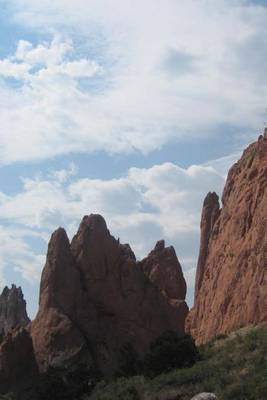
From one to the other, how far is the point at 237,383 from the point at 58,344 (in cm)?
4344

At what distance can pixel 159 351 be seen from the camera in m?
50.2

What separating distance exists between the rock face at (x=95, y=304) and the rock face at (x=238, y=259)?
18383mm

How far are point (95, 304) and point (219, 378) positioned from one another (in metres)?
45.9

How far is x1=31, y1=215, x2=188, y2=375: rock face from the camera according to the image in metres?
78.4

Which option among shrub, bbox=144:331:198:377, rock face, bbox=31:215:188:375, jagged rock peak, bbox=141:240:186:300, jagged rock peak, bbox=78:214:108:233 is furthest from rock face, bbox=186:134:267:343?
jagged rock peak, bbox=141:240:186:300

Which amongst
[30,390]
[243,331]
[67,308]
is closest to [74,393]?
[243,331]

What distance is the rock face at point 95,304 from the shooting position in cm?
7838

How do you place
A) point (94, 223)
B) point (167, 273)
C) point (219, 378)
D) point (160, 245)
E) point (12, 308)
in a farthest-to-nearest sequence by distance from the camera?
point (12, 308), point (160, 245), point (167, 273), point (94, 223), point (219, 378)

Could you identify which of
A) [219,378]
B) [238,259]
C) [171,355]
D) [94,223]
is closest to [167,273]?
[94,223]

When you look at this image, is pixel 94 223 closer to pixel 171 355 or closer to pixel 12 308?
pixel 12 308

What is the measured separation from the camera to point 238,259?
52906 mm

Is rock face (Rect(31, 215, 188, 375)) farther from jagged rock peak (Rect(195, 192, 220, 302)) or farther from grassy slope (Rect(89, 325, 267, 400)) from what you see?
grassy slope (Rect(89, 325, 267, 400))

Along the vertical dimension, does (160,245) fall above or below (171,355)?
above

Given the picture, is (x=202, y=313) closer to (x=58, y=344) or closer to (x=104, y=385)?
(x=104, y=385)
